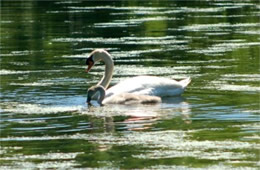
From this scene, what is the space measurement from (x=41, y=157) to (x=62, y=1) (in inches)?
1198

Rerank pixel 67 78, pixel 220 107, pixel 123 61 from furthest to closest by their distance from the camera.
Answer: pixel 123 61
pixel 67 78
pixel 220 107

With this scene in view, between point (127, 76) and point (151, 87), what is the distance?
104 inches

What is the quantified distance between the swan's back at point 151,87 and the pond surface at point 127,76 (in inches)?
9.2

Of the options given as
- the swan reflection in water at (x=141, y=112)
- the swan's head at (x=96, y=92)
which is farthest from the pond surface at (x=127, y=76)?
the swan's head at (x=96, y=92)

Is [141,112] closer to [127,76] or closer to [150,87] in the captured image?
[150,87]

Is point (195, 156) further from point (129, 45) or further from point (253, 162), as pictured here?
point (129, 45)

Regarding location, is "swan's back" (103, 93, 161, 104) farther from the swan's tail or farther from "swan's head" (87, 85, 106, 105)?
the swan's tail

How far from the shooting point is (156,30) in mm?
29797

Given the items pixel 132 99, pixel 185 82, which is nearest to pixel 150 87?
pixel 185 82

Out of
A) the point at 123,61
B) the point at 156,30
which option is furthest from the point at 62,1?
the point at 123,61

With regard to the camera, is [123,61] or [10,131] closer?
[10,131]

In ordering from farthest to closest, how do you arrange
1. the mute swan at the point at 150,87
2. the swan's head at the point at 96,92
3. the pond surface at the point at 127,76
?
the mute swan at the point at 150,87 → the swan's head at the point at 96,92 → the pond surface at the point at 127,76

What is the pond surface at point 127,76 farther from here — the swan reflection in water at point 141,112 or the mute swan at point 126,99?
the mute swan at point 126,99

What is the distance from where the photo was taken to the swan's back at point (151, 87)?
17.4 m
